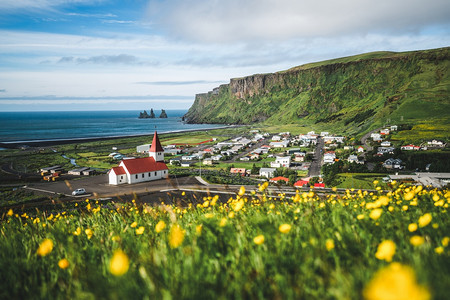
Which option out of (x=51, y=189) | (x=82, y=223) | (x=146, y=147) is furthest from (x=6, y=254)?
(x=146, y=147)

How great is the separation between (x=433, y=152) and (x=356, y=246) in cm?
9479

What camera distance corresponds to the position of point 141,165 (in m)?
43.4

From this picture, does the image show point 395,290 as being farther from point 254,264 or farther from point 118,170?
point 118,170

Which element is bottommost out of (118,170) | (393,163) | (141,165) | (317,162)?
(317,162)

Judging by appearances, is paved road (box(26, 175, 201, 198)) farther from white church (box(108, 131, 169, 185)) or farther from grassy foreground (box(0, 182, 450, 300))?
grassy foreground (box(0, 182, 450, 300))

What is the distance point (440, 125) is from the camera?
107 meters

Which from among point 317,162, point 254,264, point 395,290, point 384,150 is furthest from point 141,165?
point 384,150

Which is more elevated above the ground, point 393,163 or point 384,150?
point 384,150

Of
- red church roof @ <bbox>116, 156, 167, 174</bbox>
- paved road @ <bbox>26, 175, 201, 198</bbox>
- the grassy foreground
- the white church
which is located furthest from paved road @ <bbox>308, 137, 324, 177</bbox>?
the grassy foreground

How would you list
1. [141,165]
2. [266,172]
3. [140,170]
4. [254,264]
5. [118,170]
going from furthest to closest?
[266,172]
[141,165]
[140,170]
[118,170]
[254,264]

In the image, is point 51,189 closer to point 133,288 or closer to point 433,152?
point 133,288

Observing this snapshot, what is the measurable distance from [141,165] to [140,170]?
0.93m

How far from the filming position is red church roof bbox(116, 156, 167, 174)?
137 ft

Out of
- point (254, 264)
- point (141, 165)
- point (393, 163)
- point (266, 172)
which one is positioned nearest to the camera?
point (254, 264)
